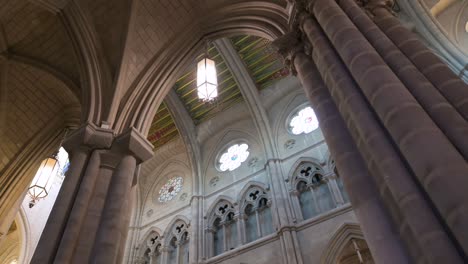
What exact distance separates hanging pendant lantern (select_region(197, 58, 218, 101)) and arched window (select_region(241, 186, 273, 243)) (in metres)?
5.37

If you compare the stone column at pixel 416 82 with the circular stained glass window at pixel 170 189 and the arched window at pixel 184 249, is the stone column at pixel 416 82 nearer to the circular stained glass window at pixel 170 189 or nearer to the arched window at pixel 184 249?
the arched window at pixel 184 249

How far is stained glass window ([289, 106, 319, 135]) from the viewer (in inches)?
485

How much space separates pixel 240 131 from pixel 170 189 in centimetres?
380

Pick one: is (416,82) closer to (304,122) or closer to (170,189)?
(304,122)

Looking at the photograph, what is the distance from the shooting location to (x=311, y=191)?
422 inches

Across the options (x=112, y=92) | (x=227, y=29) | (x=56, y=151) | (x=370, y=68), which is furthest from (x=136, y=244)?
(x=370, y=68)

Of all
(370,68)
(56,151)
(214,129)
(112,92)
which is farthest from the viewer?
(214,129)

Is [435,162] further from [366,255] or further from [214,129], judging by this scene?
[214,129]

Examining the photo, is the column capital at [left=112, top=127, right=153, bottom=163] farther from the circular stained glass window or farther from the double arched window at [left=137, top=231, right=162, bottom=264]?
the circular stained glass window

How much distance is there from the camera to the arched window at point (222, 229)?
37.3 ft

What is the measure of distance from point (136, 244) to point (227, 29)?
29.8 ft

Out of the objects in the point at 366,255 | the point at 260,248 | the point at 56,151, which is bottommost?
the point at 366,255

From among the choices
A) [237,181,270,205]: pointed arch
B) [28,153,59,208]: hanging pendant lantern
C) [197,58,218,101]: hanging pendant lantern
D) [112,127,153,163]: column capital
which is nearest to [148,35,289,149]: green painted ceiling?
[237,181,270,205]: pointed arch

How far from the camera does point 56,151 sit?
992 centimetres
